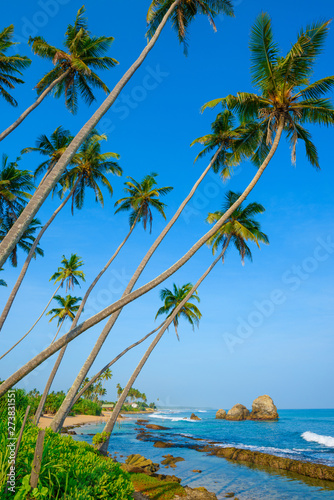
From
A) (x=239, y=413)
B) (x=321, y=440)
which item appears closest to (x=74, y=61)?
(x=321, y=440)

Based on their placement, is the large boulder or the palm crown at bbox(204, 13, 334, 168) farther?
the large boulder

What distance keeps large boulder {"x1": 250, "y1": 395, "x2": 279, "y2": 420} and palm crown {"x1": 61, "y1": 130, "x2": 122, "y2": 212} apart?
64150 millimetres

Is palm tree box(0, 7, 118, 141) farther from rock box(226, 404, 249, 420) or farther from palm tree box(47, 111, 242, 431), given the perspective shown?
rock box(226, 404, 249, 420)

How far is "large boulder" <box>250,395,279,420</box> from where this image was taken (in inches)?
2591

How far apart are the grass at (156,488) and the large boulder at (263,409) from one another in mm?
61740

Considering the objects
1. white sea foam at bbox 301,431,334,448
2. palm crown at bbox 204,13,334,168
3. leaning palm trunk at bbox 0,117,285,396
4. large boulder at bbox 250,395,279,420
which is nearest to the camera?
leaning palm trunk at bbox 0,117,285,396

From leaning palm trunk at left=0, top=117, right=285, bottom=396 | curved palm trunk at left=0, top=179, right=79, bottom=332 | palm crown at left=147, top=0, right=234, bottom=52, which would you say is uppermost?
palm crown at left=147, top=0, right=234, bottom=52

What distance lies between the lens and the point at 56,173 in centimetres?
849

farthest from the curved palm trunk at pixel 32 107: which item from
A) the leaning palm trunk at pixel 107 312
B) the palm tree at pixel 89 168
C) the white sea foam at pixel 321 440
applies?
the white sea foam at pixel 321 440

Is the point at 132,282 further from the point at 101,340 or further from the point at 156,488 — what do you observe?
the point at 156,488

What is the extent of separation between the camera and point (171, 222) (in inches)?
533

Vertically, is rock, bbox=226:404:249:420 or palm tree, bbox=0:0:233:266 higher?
rock, bbox=226:404:249:420

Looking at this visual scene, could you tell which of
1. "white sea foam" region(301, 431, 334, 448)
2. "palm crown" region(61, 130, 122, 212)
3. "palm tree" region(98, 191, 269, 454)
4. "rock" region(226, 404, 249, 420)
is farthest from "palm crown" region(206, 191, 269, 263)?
"rock" region(226, 404, 249, 420)

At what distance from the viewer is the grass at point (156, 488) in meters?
12.0
